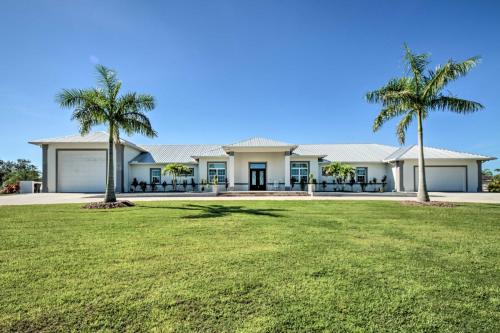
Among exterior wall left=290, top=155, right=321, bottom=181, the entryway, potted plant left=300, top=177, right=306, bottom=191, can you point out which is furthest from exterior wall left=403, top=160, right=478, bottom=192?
the entryway

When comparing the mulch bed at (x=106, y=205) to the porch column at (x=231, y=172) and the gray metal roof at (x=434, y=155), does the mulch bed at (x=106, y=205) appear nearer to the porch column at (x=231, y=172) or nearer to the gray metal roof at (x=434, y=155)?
the porch column at (x=231, y=172)

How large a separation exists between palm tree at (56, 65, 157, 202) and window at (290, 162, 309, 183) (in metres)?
15.3

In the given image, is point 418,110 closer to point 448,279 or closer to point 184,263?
point 448,279

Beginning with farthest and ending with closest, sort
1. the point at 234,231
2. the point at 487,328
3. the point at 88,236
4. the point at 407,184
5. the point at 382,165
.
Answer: the point at 382,165
the point at 407,184
the point at 234,231
the point at 88,236
the point at 487,328

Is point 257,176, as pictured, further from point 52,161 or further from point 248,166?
point 52,161

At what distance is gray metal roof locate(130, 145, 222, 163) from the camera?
89.1 ft

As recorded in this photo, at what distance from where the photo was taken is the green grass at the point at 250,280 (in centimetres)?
269

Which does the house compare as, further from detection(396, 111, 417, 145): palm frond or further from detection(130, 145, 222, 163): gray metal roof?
detection(396, 111, 417, 145): palm frond

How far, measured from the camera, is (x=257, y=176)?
25.3 meters

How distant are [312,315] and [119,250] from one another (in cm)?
411

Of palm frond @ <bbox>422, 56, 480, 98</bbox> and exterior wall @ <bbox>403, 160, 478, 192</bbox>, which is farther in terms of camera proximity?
exterior wall @ <bbox>403, 160, 478, 192</bbox>

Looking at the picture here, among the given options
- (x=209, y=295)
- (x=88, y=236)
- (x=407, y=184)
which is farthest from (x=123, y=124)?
(x=407, y=184)

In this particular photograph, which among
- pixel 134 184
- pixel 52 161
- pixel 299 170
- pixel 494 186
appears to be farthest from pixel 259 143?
pixel 494 186

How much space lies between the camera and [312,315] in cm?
277
